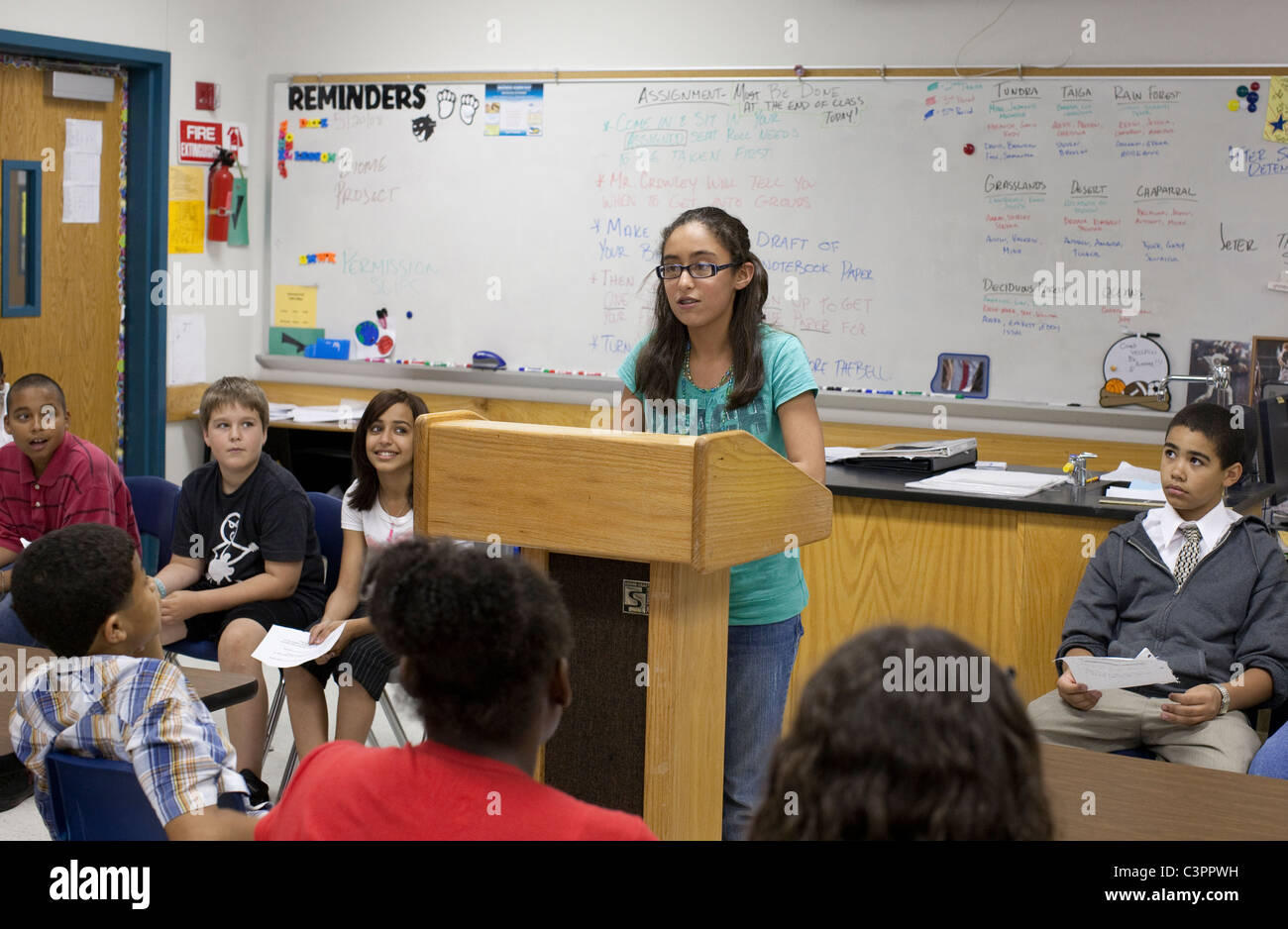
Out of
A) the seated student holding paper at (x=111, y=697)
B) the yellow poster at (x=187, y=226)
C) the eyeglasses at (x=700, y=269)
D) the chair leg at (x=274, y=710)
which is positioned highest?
the yellow poster at (x=187, y=226)

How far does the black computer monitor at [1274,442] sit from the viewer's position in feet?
11.2

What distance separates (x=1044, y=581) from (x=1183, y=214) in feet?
6.23

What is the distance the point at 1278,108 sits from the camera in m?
4.41

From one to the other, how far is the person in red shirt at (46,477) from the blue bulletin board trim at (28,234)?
1.52 m

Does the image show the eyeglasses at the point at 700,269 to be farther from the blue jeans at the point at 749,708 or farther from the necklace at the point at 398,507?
the necklace at the point at 398,507

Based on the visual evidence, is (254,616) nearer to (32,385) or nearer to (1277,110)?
(32,385)

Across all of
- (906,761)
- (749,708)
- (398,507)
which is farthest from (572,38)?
(906,761)

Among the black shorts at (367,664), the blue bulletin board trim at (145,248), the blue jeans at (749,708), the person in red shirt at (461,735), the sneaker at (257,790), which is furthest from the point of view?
the blue bulletin board trim at (145,248)

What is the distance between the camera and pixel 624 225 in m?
5.29

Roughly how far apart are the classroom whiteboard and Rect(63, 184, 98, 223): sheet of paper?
2.74ft

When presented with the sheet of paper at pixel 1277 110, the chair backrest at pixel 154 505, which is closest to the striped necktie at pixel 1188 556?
the sheet of paper at pixel 1277 110

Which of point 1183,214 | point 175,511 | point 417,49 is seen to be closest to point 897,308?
point 1183,214

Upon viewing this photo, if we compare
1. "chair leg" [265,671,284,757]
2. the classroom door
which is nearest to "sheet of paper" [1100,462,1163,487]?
"chair leg" [265,671,284,757]

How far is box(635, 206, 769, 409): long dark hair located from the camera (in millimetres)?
2217
